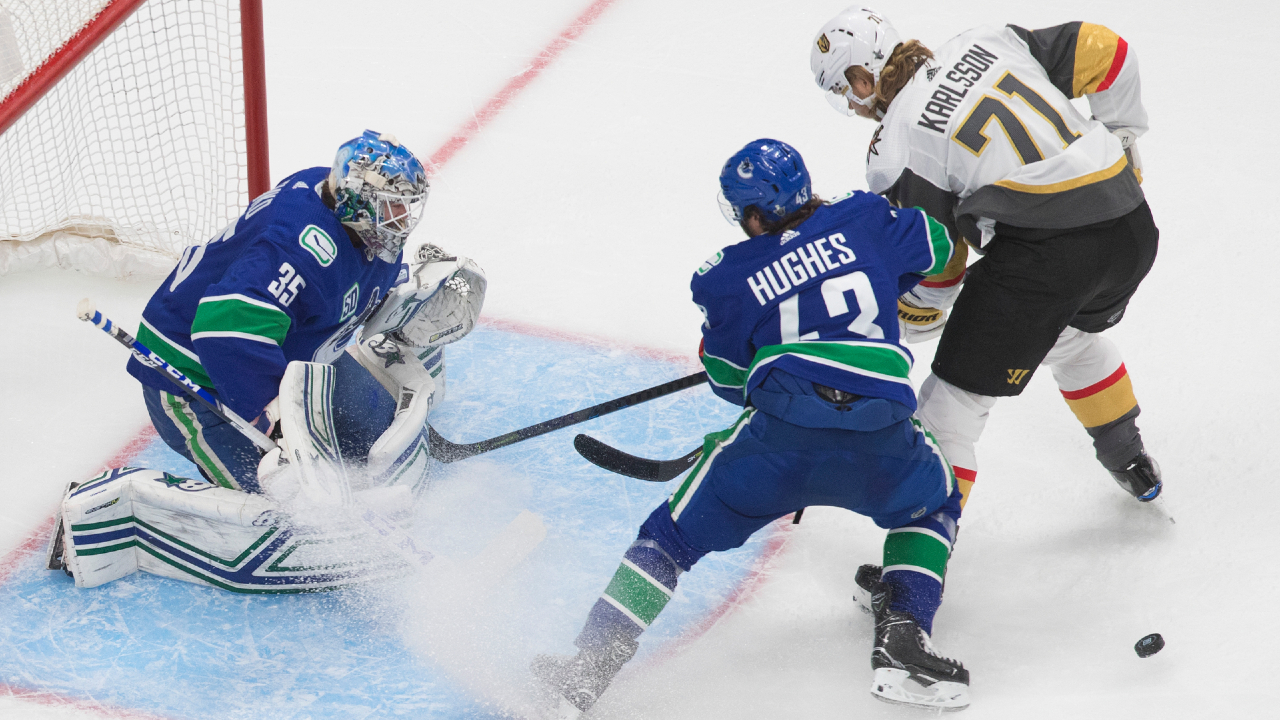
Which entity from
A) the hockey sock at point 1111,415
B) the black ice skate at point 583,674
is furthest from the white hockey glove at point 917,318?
the black ice skate at point 583,674

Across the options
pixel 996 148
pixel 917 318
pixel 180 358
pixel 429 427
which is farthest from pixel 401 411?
pixel 996 148

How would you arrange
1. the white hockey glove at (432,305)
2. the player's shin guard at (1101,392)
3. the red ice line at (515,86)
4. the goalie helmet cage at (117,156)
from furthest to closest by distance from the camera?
the red ice line at (515,86), the goalie helmet cage at (117,156), the white hockey glove at (432,305), the player's shin guard at (1101,392)

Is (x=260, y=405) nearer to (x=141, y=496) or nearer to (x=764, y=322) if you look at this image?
(x=141, y=496)

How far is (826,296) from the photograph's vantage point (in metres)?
2.17

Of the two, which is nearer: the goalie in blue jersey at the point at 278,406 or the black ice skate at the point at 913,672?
the black ice skate at the point at 913,672

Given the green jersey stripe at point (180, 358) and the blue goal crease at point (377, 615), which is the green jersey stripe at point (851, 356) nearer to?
the blue goal crease at point (377, 615)

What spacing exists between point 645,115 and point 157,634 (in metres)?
2.62

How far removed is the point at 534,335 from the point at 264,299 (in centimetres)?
123

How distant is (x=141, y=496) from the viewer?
103 inches

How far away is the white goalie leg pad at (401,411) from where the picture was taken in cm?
271

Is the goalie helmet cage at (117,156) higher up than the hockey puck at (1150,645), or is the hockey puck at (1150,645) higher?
the goalie helmet cage at (117,156)

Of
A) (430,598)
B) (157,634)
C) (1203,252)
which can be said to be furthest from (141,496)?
(1203,252)

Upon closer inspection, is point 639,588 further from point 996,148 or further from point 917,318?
point 996,148

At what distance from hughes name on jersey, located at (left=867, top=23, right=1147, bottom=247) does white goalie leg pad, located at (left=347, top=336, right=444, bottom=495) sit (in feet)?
3.65
